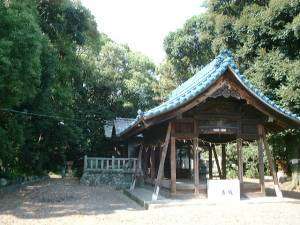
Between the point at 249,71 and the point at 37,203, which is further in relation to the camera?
the point at 249,71

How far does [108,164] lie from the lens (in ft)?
73.8

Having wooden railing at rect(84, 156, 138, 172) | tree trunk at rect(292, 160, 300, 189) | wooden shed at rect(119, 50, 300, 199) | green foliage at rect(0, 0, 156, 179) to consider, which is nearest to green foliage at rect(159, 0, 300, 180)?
tree trunk at rect(292, 160, 300, 189)

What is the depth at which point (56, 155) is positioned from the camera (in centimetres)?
2698

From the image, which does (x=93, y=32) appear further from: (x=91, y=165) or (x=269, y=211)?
(x=269, y=211)

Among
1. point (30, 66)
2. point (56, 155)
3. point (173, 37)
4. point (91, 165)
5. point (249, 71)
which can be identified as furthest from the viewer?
point (173, 37)

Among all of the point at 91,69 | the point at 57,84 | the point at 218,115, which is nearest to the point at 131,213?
the point at 218,115

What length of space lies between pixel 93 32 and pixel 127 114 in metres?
7.79

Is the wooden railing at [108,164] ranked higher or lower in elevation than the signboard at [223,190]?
higher

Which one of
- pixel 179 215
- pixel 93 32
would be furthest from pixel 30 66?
pixel 93 32

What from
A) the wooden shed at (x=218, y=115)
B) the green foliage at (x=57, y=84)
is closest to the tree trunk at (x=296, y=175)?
the wooden shed at (x=218, y=115)

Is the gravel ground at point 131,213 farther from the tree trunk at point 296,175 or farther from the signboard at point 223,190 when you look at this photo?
the tree trunk at point 296,175

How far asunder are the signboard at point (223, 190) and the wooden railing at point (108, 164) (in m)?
9.60


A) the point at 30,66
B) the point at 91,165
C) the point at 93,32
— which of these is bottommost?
the point at 91,165

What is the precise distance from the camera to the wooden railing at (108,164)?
22.3 m
